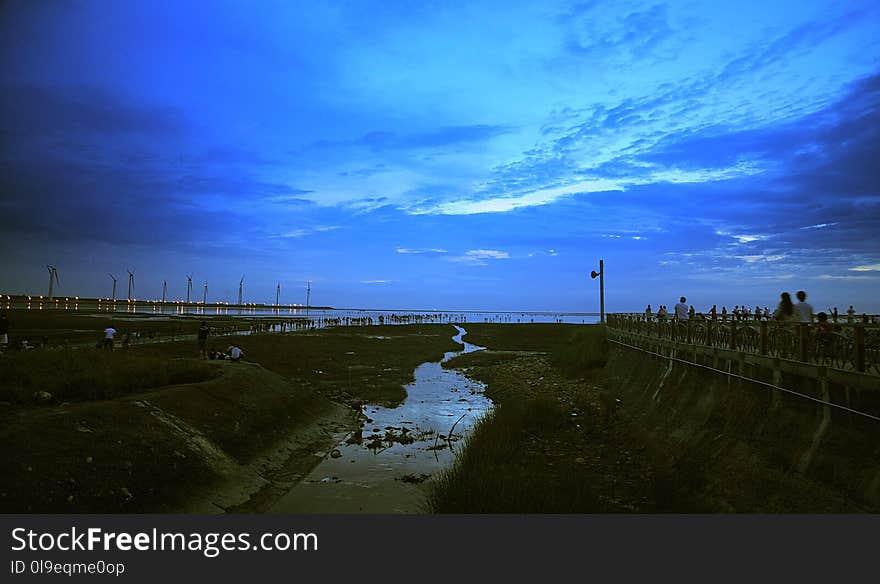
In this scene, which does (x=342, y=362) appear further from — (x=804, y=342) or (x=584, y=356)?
(x=804, y=342)

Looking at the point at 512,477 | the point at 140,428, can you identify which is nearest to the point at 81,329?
the point at 140,428

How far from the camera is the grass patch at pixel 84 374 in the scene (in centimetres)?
1459

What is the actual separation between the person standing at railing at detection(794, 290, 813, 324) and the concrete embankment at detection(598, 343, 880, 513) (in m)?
3.22

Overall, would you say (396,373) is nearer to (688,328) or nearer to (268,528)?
(688,328)

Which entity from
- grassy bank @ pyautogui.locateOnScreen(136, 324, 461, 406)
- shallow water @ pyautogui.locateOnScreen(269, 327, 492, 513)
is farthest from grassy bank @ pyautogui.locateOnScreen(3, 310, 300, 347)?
shallow water @ pyautogui.locateOnScreen(269, 327, 492, 513)

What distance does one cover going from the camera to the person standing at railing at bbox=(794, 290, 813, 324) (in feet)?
50.5

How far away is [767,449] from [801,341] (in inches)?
108

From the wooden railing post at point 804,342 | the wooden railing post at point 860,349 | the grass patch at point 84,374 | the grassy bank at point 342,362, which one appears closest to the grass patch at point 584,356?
the grassy bank at point 342,362

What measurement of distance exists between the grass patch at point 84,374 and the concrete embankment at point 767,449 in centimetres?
1677

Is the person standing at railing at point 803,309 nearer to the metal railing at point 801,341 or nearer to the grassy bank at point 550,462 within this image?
the metal railing at point 801,341

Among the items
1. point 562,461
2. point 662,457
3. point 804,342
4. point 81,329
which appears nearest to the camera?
point 804,342

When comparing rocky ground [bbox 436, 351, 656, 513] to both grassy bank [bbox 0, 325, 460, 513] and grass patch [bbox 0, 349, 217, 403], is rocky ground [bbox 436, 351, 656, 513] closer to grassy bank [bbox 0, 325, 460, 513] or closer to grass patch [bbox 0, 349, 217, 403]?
grassy bank [bbox 0, 325, 460, 513]

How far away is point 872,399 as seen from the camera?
9188mm

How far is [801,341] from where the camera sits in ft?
36.7
